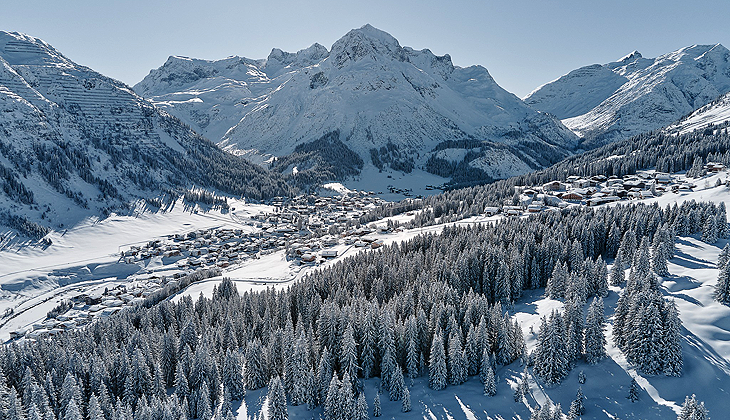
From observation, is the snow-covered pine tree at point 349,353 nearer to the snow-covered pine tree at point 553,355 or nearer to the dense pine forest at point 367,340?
the dense pine forest at point 367,340

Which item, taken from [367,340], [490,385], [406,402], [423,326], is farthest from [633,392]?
[367,340]

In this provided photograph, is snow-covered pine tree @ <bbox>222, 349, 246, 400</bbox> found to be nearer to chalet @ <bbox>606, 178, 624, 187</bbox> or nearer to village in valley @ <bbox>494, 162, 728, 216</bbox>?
village in valley @ <bbox>494, 162, 728, 216</bbox>

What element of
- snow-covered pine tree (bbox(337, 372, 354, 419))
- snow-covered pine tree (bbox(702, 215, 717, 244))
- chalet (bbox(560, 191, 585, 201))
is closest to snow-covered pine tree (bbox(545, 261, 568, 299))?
snow-covered pine tree (bbox(702, 215, 717, 244))

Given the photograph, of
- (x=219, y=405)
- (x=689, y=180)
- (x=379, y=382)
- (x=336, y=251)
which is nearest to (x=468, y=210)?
(x=336, y=251)

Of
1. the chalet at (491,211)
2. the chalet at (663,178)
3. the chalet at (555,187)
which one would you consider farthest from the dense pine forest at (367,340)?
the chalet at (555,187)

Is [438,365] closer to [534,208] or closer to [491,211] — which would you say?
[534,208]
